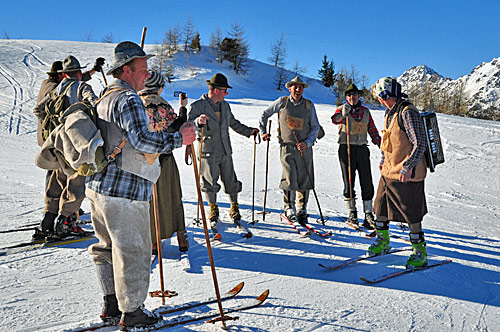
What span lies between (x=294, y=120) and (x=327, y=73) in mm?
50572

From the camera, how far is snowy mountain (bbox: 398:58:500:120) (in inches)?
1047

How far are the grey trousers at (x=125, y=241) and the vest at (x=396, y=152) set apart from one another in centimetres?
289

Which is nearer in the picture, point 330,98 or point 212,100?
point 212,100

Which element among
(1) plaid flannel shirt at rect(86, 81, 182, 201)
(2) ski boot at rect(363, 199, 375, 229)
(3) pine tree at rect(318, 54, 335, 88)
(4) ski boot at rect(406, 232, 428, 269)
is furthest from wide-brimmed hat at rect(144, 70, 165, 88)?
(3) pine tree at rect(318, 54, 335, 88)

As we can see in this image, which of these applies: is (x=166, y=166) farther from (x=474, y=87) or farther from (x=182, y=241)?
(x=474, y=87)

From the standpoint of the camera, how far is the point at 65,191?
16.3 ft

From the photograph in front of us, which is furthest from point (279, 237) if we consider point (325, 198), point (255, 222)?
point (325, 198)

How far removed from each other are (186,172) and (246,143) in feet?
14.1

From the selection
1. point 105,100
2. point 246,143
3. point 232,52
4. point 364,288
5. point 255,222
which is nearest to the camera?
point 105,100

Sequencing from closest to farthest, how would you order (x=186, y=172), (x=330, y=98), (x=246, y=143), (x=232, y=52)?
(x=186, y=172) < (x=246, y=143) < (x=330, y=98) < (x=232, y=52)

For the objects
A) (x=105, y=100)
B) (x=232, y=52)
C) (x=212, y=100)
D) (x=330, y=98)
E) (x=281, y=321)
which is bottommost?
(x=281, y=321)

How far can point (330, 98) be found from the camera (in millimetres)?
42719

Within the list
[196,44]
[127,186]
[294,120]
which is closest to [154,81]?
[127,186]

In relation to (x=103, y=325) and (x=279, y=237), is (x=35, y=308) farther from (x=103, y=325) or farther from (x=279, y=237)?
(x=279, y=237)
